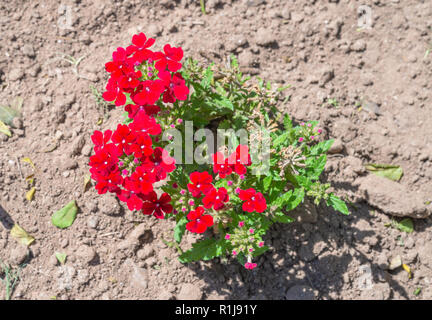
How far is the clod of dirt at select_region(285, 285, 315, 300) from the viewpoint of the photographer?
16.1 ft

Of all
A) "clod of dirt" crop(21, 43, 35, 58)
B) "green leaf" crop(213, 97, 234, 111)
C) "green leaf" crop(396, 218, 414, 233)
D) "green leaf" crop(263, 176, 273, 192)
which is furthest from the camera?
"clod of dirt" crop(21, 43, 35, 58)

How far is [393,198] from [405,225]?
1.46 ft

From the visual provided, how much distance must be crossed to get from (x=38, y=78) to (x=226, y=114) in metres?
2.50

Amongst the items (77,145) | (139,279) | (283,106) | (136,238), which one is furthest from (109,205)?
(283,106)

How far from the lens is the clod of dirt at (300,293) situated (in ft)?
16.1

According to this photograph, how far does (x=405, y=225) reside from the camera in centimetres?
513

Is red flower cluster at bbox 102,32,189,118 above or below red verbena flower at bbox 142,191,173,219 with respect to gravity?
above

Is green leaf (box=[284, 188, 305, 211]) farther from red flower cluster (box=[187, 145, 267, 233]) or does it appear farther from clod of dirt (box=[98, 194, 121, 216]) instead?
clod of dirt (box=[98, 194, 121, 216])

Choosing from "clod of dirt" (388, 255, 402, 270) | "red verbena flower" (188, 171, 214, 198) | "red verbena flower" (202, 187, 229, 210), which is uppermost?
"red verbena flower" (188, 171, 214, 198)

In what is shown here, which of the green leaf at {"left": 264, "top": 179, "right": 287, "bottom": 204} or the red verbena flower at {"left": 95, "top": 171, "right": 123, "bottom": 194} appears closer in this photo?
Result: the red verbena flower at {"left": 95, "top": 171, "right": 123, "bottom": 194}

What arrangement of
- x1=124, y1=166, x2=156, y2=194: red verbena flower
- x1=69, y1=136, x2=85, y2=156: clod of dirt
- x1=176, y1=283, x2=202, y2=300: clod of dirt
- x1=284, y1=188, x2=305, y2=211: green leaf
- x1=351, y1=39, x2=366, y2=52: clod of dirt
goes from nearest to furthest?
x1=124, y1=166, x2=156, y2=194: red verbena flower → x1=284, y1=188, x2=305, y2=211: green leaf → x1=176, y1=283, x2=202, y2=300: clod of dirt → x1=69, y1=136, x2=85, y2=156: clod of dirt → x1=351, y1=39, x2=366, y2=52: clod of dirt

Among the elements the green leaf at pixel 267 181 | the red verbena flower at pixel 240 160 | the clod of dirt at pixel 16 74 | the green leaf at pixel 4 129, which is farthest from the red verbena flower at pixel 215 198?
the clod of dirt at pixel 16 74

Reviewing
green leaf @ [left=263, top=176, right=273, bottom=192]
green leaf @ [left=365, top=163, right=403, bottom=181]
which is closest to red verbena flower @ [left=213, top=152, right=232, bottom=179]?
green leaf @ [left=263, top=176, right=273, bottom=192]

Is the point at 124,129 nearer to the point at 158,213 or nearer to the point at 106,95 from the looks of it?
the point at 106,95
